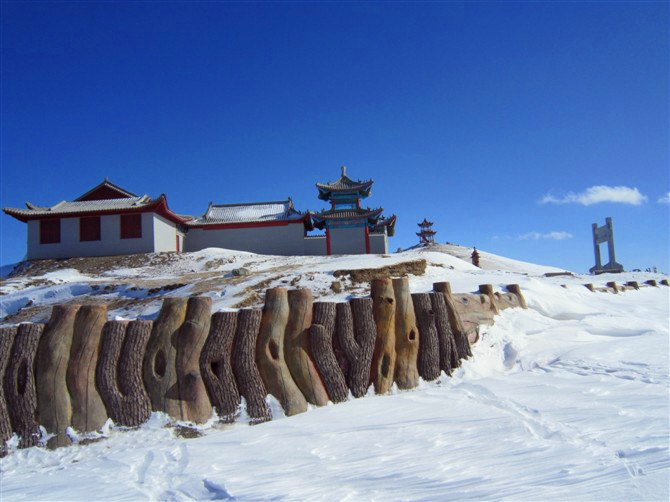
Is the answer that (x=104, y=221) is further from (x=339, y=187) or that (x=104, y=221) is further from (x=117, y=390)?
(x=117, y=390)

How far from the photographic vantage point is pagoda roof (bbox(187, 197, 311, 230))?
25000 mm

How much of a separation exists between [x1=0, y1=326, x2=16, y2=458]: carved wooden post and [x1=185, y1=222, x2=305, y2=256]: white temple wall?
2123 centimetres

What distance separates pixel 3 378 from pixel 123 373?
85 cm

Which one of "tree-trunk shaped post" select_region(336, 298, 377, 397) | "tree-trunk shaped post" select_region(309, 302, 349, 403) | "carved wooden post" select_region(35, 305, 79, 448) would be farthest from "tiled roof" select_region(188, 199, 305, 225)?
"carved wooden post" select_region(35, 305, 79, 448)

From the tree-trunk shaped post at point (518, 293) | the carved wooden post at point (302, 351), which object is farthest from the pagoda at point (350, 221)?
the carved wooden post at point (302, 351)

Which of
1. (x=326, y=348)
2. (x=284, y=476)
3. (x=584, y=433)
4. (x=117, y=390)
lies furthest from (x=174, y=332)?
(x=584, y=433)

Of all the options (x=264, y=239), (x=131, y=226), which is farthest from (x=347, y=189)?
(x=131, y=226)

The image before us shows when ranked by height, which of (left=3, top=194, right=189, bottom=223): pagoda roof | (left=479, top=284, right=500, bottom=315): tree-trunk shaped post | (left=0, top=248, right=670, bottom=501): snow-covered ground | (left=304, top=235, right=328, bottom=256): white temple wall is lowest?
(left=0, top=248, right=670, bottom=501): snow-covered ground

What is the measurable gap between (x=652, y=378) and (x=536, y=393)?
124 centimetres

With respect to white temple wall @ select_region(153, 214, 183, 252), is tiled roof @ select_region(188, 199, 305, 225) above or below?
above

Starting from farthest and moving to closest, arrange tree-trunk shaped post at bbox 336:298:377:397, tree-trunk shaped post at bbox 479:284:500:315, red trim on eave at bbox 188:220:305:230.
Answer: red trim on eave at bbox 188:220:305:230
tree-trunk shaped post at bbox 479:284:500:315
tree-trunk shaped post at bbox 336:298:377:397

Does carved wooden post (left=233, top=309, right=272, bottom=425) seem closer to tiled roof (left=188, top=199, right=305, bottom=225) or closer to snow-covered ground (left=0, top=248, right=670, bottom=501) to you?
snow-covered ground (left=0, top=248, right=670, bottom=501)

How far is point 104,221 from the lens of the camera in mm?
21734

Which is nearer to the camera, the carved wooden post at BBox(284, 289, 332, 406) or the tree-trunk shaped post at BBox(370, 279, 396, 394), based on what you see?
the carved wooden post at BBox(284, 289, 332, 406)
